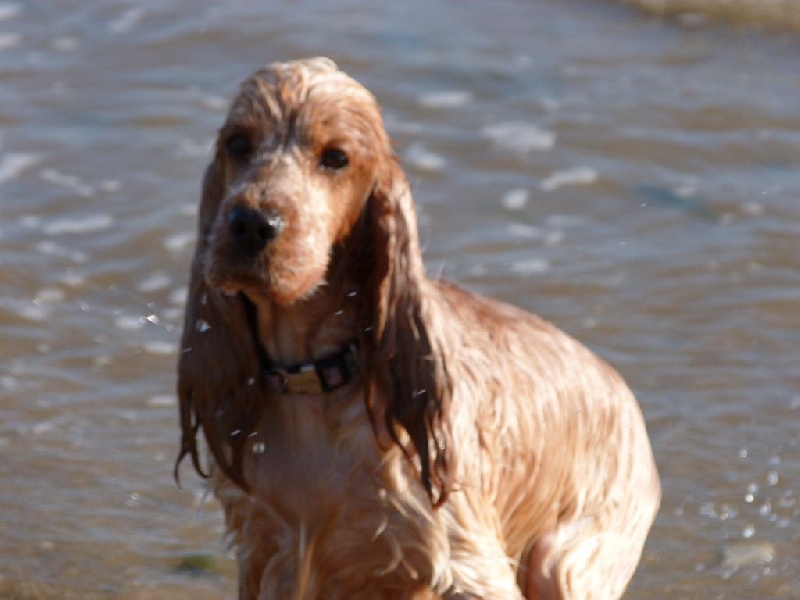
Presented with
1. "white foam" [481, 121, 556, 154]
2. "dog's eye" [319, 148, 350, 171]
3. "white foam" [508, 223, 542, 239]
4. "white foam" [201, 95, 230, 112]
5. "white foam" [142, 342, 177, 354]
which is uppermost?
"dog's eye" [319, 148, 350, 171]

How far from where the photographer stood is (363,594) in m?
4.54

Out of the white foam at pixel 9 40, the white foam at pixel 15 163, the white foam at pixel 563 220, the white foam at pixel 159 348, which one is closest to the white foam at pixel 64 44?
the white foam at pixel 9 40

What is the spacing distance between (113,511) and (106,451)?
0.42 meters

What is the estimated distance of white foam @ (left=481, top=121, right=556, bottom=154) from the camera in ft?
29.7

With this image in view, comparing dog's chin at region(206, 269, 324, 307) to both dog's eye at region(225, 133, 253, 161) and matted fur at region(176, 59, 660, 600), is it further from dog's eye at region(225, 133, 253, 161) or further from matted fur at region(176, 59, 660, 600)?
dog's eye at region(225, 133, 253, 161)

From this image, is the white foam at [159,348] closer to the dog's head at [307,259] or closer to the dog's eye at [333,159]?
the dog's head at [307,259]

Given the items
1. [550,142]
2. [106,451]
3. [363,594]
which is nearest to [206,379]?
[363,594]

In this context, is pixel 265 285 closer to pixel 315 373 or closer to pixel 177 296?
pixel 315 373

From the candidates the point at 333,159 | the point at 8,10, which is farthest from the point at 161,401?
the point at 8,10

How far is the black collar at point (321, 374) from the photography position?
4.38 meters

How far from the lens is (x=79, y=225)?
8.19 m

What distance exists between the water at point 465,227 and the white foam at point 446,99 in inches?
1.2

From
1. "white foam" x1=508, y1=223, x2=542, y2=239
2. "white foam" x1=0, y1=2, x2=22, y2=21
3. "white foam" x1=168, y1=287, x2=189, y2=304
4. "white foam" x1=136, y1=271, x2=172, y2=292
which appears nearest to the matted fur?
"white foam" x1=168, y1=287, x2=189, y2=304

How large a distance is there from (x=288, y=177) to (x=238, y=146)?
0.23 m
